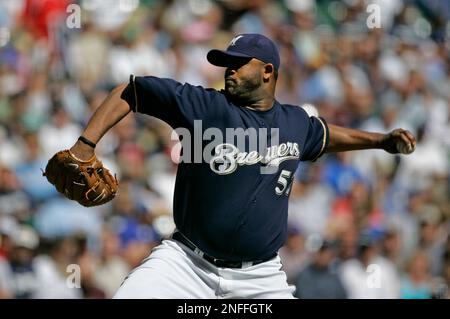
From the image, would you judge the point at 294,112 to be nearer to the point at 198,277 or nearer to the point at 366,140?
the point at 366,140

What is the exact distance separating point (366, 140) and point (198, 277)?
115cm

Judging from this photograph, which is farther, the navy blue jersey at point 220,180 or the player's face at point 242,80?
the player's face at point 242,80

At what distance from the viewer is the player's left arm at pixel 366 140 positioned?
4395 millimetres

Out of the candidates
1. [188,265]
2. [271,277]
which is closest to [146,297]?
[188,265]

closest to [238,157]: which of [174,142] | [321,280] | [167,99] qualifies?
[167,99]

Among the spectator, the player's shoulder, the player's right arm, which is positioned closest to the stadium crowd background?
the spectator

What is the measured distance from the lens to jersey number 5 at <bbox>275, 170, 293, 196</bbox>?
13.7 ft

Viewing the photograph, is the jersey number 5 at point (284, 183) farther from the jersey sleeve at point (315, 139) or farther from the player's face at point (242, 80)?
the player's face at point (242, 80)

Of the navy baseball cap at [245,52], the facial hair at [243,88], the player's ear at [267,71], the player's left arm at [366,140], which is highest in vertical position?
the navy baseball cap at [245,52]

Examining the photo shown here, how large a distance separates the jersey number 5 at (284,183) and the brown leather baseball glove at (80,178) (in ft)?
2.56

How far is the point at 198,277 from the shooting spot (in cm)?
407

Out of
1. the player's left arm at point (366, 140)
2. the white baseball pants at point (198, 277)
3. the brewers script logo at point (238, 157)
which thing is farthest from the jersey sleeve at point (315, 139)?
the white baseball pants at point (198, 277)

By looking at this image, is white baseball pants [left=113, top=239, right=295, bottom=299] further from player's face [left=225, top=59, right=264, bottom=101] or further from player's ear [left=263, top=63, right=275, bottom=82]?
player's ear [left=263, top=63, right=275, bottom=82]
